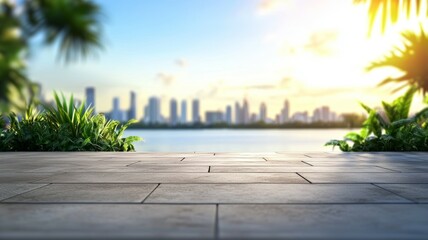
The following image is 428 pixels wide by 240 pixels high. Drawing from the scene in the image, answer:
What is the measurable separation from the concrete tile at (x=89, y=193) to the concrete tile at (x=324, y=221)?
0.91 meters

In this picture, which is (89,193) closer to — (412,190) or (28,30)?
(412,190)

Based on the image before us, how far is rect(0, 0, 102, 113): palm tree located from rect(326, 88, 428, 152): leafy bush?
932 cm

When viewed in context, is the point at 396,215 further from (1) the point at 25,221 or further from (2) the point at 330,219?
(1) the point at 25,221

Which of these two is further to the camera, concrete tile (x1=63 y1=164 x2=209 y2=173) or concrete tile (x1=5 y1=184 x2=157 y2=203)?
concrete tile (x1=63 y1=164 x2=209 y2=173)

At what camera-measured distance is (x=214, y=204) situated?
10.2 feet

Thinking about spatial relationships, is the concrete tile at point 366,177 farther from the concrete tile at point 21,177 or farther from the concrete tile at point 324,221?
the concrete tile at point 21,177

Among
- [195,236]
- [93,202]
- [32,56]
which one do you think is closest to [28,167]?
[93,202]

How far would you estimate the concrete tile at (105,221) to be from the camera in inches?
88.3

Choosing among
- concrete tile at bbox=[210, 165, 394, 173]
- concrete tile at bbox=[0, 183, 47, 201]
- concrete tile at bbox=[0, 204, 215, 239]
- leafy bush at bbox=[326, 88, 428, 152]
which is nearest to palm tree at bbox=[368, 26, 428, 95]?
concrete tile at bbox=[210, 165, 394, 173]

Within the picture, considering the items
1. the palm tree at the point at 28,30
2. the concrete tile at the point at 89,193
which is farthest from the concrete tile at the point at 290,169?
the palm tree at the point at 28,30

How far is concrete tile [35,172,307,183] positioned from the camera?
439 cm

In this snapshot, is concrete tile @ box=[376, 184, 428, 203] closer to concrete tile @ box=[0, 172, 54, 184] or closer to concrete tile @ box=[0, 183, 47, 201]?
concrete tile @ box=[0, 183, 47, 201]

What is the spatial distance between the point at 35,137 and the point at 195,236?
29.3ft

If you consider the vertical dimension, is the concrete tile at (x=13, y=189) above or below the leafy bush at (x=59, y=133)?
below
